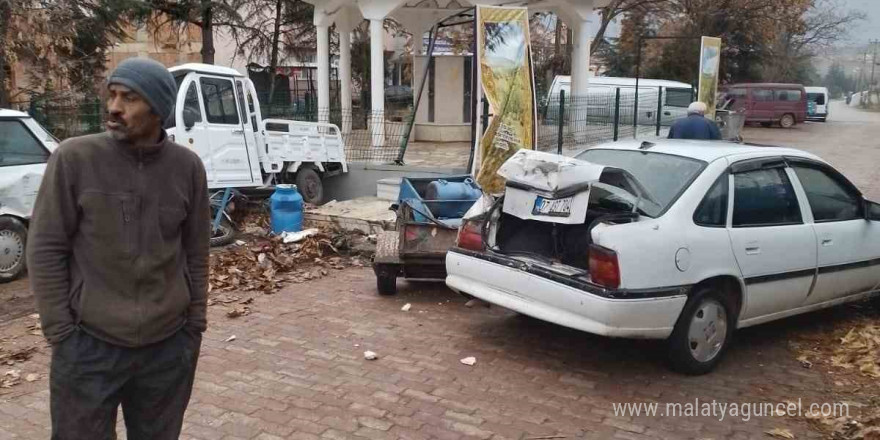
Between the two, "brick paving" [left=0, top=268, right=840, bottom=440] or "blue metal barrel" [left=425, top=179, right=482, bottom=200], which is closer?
"brick paving" [left=0, top=268, right=840, bottom=440]

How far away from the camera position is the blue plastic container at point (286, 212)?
376 inches

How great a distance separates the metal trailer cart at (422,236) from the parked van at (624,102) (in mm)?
5724

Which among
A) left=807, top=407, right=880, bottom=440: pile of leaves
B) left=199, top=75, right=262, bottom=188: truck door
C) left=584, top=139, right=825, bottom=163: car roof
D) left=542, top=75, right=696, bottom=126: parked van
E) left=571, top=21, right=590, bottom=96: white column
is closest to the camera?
left=807, top=407, right=880, bottom=440: pile of leaves

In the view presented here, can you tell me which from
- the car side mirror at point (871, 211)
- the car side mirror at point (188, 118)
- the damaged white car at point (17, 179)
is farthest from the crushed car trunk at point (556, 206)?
the car side mirror at point (188, 118)

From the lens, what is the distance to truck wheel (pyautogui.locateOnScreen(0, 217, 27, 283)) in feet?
25.2

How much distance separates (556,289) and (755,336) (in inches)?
86.7

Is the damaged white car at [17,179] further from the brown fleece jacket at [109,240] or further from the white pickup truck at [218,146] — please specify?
the brown fleece jacket at [109,240]

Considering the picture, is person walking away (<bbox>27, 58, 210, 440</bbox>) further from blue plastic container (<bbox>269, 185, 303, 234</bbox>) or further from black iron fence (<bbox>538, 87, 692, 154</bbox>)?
black iron fence (<bbox>538, 87, 692, 154</bbox>)

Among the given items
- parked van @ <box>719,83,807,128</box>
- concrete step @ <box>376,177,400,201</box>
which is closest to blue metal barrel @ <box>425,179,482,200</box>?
concrete step @ <box>376,177,400,201</box>

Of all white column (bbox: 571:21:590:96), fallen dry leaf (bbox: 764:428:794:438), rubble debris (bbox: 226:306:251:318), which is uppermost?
white column (bbox: 571:21:590:96)

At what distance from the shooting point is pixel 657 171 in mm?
5453

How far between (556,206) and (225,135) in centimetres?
670

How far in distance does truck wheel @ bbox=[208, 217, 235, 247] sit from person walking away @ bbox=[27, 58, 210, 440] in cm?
689

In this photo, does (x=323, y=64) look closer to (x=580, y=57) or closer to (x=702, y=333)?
(x=580, y=57)
